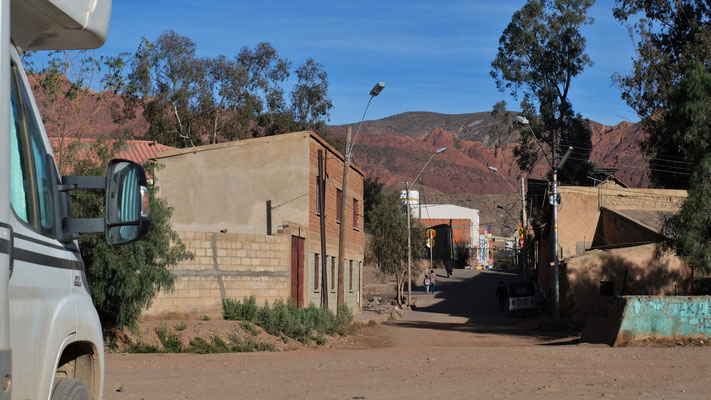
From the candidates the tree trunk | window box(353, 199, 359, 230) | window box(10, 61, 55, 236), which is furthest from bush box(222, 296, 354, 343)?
the tree trunk

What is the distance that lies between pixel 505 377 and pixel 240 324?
34.6ft

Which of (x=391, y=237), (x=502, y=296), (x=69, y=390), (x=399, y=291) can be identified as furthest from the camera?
(x=391, y=237)

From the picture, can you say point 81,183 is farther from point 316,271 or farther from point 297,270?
point 316,271

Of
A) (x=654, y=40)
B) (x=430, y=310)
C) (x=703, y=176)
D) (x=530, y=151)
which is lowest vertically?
(x=430, y=310)

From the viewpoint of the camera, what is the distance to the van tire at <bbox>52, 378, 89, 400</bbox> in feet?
11.8

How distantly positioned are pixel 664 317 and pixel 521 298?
20.3 meters

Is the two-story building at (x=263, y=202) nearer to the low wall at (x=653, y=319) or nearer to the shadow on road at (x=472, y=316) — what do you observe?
the shadow on road at (x=472, y=316)

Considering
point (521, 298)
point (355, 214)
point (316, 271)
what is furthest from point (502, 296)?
point (316, 271)

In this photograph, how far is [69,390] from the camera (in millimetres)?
3695

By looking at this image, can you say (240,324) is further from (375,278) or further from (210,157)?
(375,278)

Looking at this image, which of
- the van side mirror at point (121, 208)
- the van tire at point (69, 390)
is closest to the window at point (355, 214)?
the van tire at point (69, 390)

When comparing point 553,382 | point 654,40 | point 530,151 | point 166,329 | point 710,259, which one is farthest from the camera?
point 530,151

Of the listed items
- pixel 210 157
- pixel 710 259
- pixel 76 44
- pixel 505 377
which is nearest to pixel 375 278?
pixel 210 157

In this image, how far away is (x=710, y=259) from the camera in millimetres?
23906
